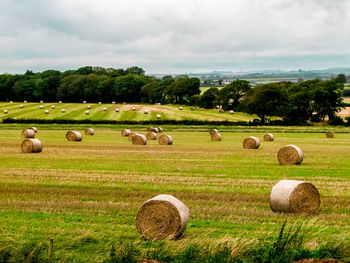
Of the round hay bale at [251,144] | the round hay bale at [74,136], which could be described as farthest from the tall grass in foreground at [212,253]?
the round hay bale at [74,136]

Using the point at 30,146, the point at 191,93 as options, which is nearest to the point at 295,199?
the point at 30,146

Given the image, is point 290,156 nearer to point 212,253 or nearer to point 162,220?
point 162,220

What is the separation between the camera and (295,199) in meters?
16.0

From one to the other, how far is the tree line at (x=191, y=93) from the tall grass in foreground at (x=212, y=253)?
99.5 metres

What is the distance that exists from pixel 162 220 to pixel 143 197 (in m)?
5.98

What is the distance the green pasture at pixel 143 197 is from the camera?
12.3m

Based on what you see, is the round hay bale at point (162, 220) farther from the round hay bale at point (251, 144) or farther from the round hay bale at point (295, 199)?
the round hay bale at point (251, 144)

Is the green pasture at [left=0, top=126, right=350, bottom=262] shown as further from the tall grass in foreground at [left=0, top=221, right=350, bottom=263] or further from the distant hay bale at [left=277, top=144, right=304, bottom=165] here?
the distant hay bale at [left=277, top=144, right=304, bottom=165]

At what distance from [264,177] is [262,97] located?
283 ft

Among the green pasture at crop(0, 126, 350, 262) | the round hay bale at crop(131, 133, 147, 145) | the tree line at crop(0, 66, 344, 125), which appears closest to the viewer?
the green pasture at crop(0, 126, 350, 262)

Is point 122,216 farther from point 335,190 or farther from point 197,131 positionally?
A: point 197,131

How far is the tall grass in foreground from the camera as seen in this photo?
9758 millimetres

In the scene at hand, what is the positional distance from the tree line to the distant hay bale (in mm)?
79547

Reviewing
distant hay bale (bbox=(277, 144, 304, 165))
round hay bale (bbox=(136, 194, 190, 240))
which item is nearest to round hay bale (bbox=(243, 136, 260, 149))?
distant hay bale (bbox=(277, 144, 304, 165))
